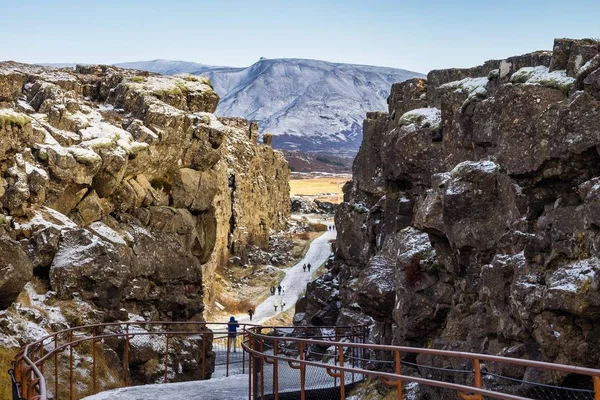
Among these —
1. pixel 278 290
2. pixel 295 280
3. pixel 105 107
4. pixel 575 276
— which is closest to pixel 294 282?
pixel 295 280

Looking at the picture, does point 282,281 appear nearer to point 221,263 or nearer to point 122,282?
point 221,263

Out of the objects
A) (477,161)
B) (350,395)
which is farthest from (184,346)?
(477,161)

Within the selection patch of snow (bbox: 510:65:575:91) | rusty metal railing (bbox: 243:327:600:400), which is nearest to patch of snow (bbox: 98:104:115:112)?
Answer: rusty metal railing (bbox: 243:327:600:400)

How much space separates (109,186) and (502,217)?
16936 mm

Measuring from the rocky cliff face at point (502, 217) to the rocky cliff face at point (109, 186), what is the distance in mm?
9673

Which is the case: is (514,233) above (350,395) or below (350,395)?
above

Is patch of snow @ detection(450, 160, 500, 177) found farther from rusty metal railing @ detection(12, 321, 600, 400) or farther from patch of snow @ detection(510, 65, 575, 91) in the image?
rusty metal railing @ detection(12, 321, 600, 400)

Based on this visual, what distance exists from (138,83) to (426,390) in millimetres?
23243

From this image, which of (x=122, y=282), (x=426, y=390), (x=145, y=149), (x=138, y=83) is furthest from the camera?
(x=138, y=83)

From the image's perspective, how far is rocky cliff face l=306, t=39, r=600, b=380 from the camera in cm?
1212

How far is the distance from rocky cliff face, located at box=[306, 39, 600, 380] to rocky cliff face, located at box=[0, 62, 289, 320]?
9.67m

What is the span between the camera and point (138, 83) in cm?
3456

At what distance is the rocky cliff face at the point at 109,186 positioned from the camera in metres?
23.9

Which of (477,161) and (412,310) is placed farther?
(412,310)
